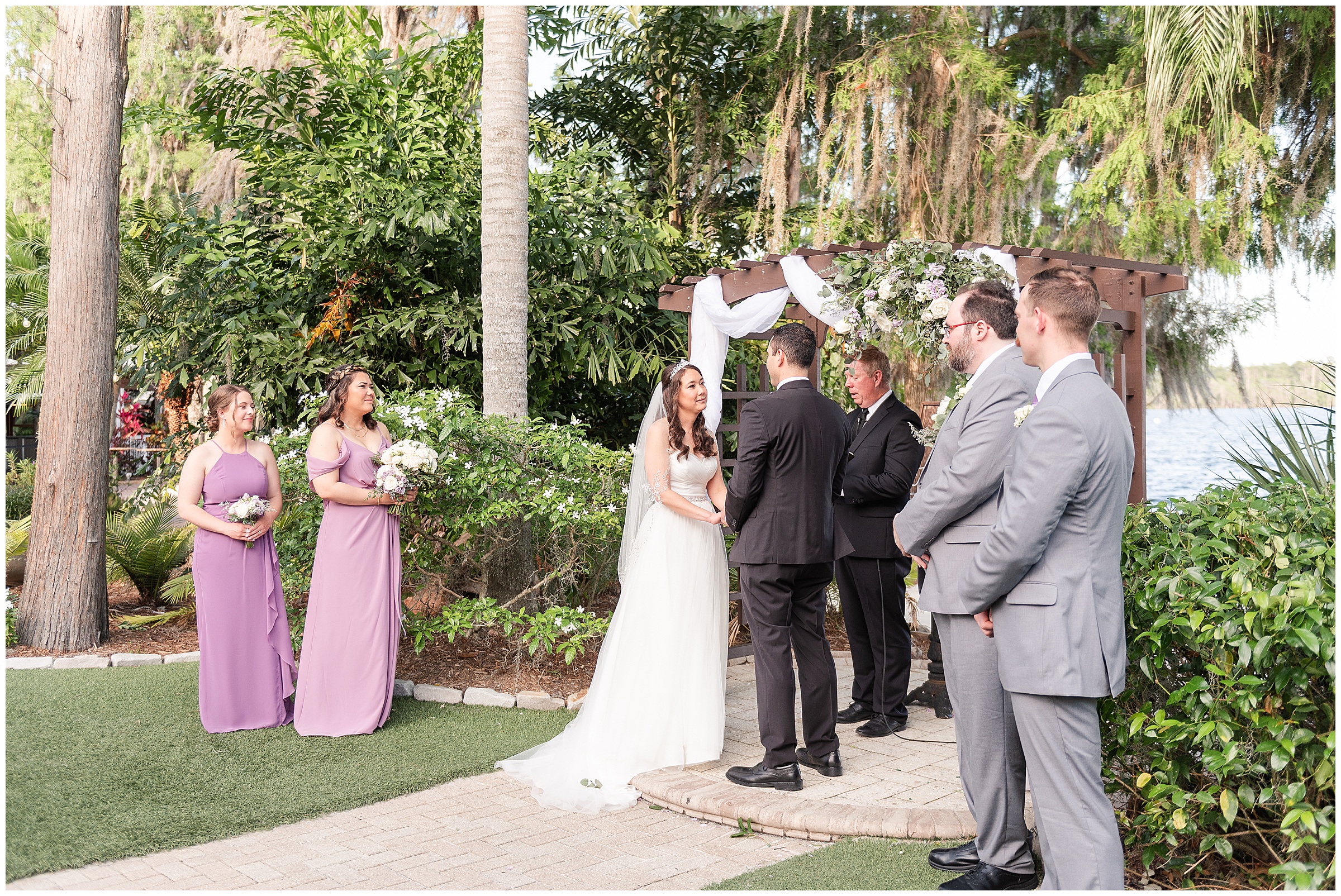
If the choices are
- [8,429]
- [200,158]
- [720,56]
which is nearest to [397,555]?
[720,56]

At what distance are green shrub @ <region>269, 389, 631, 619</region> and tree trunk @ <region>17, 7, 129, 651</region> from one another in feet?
5.63

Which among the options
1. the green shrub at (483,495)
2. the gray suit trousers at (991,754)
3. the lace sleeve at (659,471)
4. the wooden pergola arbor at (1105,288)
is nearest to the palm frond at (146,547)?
the green shrub at (483,495)

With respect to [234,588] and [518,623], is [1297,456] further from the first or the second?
[234,588]

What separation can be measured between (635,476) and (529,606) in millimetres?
2142

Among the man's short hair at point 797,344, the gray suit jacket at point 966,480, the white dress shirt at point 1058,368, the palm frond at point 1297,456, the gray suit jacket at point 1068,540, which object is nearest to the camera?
the gray suit jacket at point 1068,540

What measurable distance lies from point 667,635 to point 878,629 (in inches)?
52.9

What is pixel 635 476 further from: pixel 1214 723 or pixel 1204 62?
pixel 1204 62

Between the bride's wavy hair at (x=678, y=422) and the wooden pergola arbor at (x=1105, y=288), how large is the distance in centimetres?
155

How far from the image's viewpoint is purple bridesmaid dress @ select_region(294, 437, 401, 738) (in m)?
5.38

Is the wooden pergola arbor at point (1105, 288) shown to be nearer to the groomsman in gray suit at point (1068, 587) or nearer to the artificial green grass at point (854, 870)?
the groomsman in gray suit at point (1068, 587)

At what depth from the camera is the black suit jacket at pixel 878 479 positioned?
211 inches

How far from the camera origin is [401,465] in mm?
5477

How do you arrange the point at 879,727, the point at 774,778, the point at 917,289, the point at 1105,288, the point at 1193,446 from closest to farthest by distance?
the point at 774,778, the point at 917,289, the point at 879,727, the point at 1105,288, the point at 1193,446

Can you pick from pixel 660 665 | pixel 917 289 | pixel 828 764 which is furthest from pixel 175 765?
pixel 917 289
